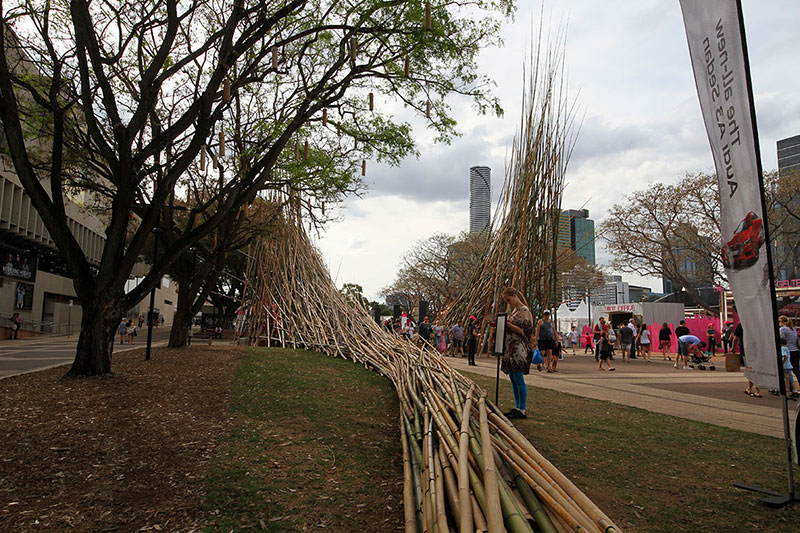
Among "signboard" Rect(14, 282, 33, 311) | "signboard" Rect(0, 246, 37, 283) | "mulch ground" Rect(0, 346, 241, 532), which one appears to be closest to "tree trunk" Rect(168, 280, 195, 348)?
"mulch ground" Rect(0, 346, 241, 532)

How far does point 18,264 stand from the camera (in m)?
22.8

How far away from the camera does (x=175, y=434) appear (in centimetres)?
377

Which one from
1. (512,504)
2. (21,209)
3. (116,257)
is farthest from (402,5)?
(21,209)

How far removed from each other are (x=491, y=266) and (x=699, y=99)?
9.95m

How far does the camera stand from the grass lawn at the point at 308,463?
96.0 inches

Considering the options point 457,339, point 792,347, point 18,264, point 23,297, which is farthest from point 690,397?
point 23,297

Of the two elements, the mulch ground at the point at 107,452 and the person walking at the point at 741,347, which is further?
the person walking at the point at 741,347

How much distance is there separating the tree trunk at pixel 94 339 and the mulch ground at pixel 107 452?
0.25 metres

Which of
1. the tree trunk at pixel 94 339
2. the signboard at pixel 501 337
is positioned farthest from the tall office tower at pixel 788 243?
the tree trunk at pixel 94 339

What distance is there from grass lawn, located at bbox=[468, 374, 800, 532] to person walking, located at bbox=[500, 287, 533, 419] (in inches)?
7.3

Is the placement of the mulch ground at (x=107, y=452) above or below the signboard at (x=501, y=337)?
below

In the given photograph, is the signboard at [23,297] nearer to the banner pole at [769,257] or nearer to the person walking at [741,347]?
the person walking at [741,347]

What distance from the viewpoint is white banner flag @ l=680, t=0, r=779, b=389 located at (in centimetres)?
Result: 290

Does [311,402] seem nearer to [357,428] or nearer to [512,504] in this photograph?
[357,428]
